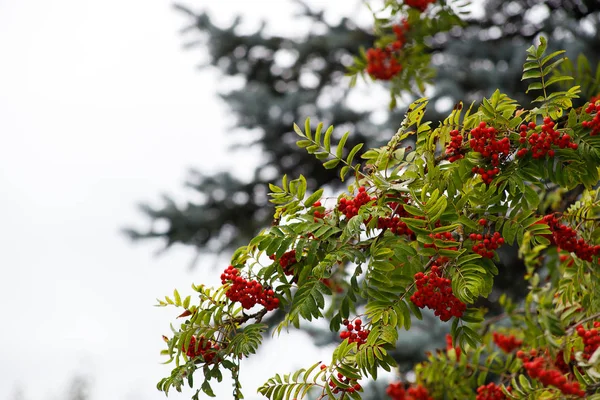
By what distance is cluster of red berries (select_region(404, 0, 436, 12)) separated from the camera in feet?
6.52

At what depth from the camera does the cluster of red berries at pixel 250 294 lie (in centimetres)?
100

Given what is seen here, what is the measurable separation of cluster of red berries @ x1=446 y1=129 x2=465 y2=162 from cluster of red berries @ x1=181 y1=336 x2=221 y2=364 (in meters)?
0.48

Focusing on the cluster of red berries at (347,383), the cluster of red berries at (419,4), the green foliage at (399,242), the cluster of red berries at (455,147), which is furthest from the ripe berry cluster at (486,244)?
the cluster of red berries at (419,4)

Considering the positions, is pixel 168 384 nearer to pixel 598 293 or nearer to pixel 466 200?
pixel 466 200

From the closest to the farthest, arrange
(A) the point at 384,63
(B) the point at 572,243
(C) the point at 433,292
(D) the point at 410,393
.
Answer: (C) the point at 433,292 → (B) the point at 572,243 → (D) the point at 410,393 → (A) the point at 384,63

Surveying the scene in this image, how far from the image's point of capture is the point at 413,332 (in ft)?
12.2

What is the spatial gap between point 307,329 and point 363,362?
3.14m

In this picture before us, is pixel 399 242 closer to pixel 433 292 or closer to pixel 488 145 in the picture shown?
pixel 433 292

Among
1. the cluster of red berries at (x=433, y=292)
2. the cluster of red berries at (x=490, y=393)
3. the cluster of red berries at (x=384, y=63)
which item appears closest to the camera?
the cluster of red berries at (x=433, y=292)

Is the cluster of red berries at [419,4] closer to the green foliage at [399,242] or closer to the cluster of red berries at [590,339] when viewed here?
the green foliage at [399,242]

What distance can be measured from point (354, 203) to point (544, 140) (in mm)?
295

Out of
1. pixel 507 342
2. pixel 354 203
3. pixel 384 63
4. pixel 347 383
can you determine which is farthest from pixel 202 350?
pixel 384 63

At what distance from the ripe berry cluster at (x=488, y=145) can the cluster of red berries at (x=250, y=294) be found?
14.7 inches

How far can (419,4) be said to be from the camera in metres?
2.00
